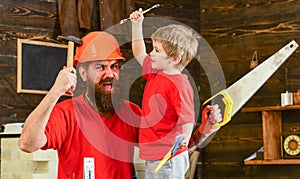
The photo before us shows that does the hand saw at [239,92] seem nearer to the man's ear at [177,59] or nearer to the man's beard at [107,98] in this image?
the man's ear at [177,59]

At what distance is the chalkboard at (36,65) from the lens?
5.68m

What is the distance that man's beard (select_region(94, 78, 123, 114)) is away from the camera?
356cm

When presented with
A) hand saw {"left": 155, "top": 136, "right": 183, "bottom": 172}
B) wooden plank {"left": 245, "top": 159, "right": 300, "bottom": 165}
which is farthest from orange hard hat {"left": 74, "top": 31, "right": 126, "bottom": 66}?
wooden plank {"left": 245, "top": 159, "right": 300, "bottom": 165}

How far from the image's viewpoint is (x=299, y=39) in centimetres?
632

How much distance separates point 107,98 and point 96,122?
0.15 meters

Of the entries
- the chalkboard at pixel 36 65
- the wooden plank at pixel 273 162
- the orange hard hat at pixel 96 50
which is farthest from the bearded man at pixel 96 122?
the wooden plank at pixel 273 162

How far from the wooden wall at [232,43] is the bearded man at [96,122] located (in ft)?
7.20

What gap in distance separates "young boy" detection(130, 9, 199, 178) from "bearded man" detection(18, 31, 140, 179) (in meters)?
0.11

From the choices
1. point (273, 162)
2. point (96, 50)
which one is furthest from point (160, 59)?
point (273, 162)

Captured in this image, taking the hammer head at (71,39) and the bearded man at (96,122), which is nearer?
the hammer head at (71,39)

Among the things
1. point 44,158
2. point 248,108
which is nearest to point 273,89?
point 248,108

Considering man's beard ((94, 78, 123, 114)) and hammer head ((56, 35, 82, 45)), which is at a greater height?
hammer head ((56, 35, 82, 45))

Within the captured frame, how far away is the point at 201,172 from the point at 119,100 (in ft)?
11.3

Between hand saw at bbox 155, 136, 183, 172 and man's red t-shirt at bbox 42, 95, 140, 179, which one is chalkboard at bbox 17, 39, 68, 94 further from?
hand saw at bbox 155, 136, 183, 172
